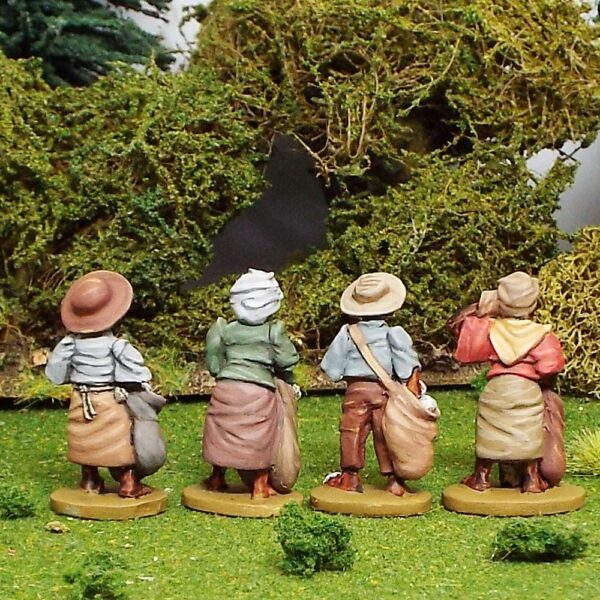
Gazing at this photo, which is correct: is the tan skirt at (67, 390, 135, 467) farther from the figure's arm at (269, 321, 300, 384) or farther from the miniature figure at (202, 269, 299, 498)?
the figure's arm at (269, 321, 300, 384)

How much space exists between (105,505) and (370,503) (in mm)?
1308

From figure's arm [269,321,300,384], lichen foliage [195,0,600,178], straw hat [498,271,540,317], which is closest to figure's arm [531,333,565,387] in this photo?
straw hat [498,271,540,317]

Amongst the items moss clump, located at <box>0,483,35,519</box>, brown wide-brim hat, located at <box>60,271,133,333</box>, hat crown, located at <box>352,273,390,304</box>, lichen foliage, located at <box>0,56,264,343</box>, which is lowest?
moss clump, located at <box>0,483,35,519</box>

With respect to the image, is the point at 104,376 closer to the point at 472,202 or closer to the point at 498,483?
the point at 498,483

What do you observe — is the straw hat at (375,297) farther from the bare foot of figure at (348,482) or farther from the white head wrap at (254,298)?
the bare foot of figure at (348,482)

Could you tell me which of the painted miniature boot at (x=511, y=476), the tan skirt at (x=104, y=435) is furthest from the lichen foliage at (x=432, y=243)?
the tan skirt at (x=104, y=435)

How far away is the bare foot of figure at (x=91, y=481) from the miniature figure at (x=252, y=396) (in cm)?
56

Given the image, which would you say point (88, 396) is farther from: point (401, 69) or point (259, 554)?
point (401, 69)

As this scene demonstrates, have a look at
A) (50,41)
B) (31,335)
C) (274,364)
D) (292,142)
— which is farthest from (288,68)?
(274,364)

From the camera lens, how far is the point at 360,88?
8.60 m

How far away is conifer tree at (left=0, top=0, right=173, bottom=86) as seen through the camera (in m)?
9.11

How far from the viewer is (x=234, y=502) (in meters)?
5.70

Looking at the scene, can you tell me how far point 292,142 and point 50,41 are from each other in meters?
2.20

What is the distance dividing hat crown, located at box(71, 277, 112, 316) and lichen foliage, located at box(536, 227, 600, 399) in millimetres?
3935
